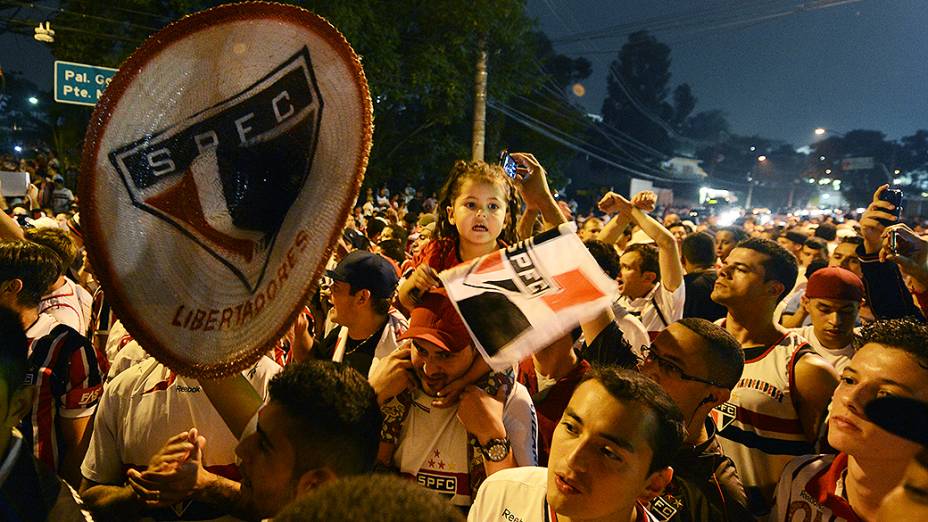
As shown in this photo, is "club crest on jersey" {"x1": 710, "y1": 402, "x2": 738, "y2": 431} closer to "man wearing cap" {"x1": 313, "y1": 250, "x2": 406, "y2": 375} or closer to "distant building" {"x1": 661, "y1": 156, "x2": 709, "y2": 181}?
"man wearing cap" {"x1": 313, "y1": 250, "x2": 406, "y2": 375}

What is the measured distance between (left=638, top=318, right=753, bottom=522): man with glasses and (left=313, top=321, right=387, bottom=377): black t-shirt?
5.53 ft

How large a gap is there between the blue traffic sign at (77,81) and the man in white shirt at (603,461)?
12.0 m

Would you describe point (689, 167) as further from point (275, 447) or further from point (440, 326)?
point (275, 447)

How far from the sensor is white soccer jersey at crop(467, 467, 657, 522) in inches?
89.6

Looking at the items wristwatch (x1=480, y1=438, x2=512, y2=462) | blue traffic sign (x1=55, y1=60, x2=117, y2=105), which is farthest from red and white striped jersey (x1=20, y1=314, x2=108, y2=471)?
blue traffic sign (x1=55, y1=60, x2=117, y2=105)

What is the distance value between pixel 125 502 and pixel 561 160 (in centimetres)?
3774

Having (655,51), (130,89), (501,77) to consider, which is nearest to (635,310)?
(130,89)

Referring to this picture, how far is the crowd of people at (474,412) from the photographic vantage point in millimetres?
2076

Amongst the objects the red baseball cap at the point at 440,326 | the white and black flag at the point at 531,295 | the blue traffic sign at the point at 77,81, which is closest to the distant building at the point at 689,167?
the blue traffic sign at the point at 77,81

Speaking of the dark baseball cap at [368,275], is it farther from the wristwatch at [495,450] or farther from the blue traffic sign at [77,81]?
the blue traffic sign at [77,81]

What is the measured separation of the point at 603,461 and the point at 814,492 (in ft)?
3.51

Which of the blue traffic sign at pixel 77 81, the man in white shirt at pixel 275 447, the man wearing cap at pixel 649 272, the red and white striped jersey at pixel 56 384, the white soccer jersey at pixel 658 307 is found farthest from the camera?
the blue traffic sign at pixel 77 81

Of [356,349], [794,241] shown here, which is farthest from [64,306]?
[794,241]

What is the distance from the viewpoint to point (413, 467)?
286 centimetres
